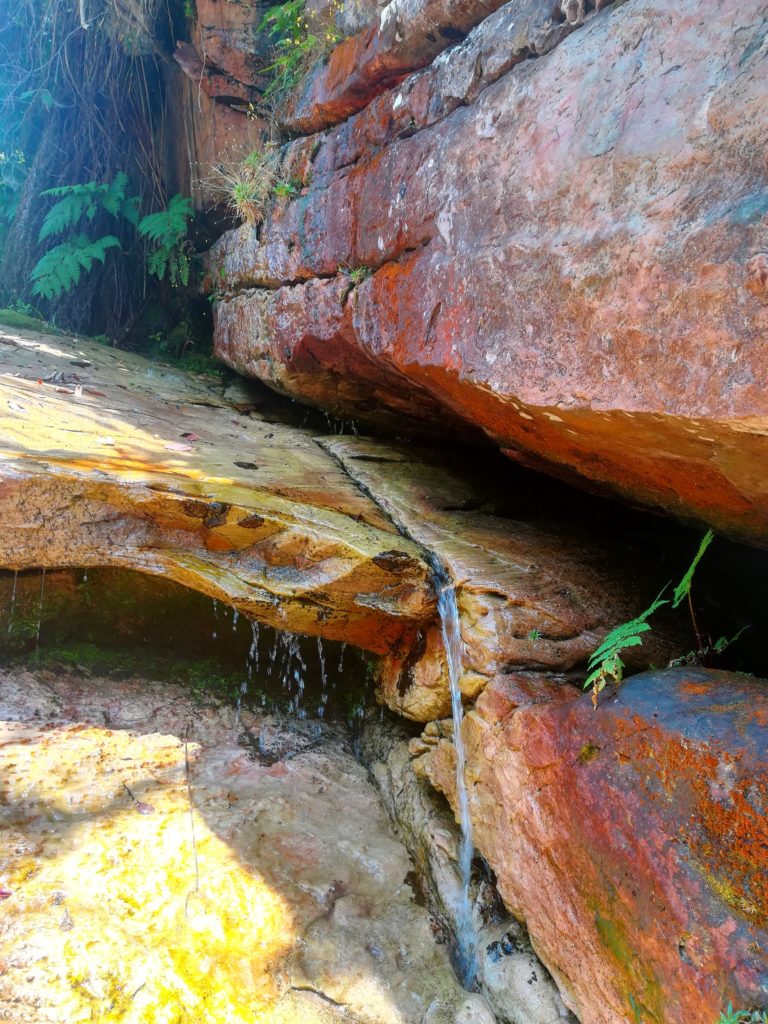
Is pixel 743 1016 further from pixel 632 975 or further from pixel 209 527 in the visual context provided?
pixel 209 527

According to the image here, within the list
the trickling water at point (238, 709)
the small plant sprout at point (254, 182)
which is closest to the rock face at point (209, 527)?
the trickling water at point (238, 709)

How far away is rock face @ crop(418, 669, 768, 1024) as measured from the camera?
7.02ft

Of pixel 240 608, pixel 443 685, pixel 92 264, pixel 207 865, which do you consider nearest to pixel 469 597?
Answer: pixel 443 685

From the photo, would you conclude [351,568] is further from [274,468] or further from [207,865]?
[207,865]

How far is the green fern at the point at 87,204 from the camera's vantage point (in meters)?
7.39

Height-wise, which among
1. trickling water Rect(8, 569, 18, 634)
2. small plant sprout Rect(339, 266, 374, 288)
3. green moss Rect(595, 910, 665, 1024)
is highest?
small plant sprout Rect(339, 266, 374, 288)

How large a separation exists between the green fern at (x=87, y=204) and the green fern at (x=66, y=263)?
236 mm

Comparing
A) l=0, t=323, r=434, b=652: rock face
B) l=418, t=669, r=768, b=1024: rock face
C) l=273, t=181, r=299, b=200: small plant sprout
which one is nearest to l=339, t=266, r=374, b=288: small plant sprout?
l=273, t=181, r=299, b=200: small plant sprout

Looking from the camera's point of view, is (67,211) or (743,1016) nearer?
(743,1016)

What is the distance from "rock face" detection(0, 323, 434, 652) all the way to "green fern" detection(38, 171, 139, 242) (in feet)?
12.8

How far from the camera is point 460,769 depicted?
11.4 feet

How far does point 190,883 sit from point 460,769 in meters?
1.48

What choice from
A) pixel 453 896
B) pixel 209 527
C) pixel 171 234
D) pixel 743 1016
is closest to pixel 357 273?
pixel 209 527

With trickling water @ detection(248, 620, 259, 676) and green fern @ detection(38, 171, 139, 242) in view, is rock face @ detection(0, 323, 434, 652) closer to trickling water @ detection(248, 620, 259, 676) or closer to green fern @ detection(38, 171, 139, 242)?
trickling water @ detection(248, 620, 259, 676)
